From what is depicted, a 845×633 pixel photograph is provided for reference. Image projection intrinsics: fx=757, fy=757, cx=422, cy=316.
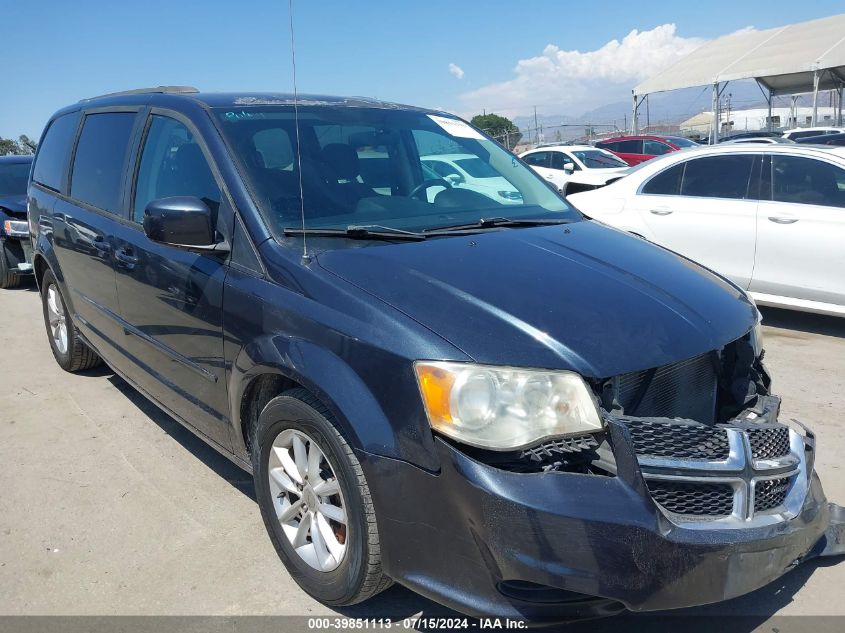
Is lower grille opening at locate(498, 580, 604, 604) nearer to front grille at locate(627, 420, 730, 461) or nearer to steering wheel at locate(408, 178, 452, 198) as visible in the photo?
front grille at locate(627, 420, 730, 461)

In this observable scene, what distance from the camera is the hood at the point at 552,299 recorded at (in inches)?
90.0

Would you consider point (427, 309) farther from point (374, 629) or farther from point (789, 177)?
point (789, 177)

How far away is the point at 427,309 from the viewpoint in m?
2.39

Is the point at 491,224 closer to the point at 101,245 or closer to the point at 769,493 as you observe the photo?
the point at 769,493

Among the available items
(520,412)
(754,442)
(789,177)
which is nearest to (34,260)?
(520,412)

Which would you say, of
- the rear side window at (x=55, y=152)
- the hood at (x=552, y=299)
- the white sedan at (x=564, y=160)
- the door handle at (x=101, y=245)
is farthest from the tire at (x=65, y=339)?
the white sedan at (x=564, y=160)

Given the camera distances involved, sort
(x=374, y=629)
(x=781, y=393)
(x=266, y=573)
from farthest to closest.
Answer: (x=781, y=393), (x=266, y=573), (x=374, y=629)

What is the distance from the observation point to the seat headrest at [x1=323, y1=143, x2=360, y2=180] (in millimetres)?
3304

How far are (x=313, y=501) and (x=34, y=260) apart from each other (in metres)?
4.03

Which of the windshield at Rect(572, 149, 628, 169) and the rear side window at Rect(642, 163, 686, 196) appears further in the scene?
the windshield at Rect(572, 149, 628, 169)

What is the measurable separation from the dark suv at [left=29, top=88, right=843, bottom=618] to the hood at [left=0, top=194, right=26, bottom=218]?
6.17m

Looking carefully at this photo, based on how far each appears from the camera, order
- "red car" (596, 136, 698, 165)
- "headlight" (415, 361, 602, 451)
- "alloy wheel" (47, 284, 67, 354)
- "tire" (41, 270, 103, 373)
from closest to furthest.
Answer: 1. "headlight" (415, 361, 602, 451)
2. "tire" (41, 270, 103, 373)
3. "alloy wheel" (47, 284, 67, 354)
4. "red car" (596, 136, 698, 165)

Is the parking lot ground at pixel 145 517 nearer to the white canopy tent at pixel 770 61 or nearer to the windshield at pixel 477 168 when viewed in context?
the windshield at pixel 477 168

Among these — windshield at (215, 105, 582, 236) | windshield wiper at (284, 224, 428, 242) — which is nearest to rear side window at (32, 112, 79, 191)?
windshield at (215, 105, 582, 236)
